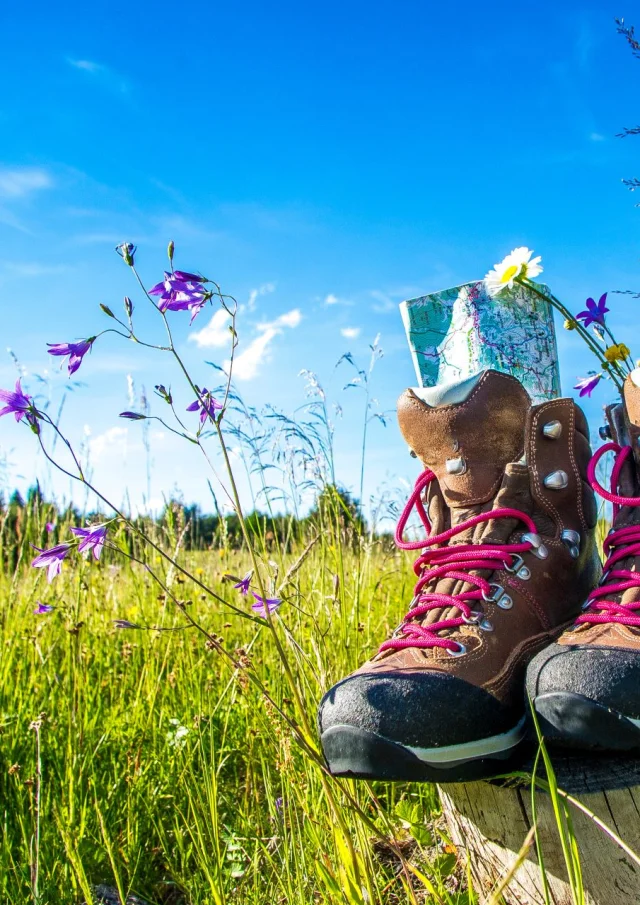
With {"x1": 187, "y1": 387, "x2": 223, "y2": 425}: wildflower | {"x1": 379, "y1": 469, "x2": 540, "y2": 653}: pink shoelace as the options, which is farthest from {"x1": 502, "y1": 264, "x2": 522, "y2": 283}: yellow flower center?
{"x1": 187, "y1": 387, "x2": 223, "y2": 425}: wildflower

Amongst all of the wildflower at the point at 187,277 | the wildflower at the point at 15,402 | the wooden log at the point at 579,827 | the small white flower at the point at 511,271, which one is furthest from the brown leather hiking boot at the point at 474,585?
the wildflower at the point at 15,402

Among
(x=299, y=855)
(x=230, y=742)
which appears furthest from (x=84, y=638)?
(x=299, y=855)

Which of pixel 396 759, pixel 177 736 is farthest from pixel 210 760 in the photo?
pixel 396 759

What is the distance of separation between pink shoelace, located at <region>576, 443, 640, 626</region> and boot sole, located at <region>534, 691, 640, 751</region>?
21 centimetres

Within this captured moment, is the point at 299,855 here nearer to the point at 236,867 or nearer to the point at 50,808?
the point at 236,867

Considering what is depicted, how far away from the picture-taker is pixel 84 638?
3.16m

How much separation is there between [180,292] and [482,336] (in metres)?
0.79

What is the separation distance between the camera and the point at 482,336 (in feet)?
5.95

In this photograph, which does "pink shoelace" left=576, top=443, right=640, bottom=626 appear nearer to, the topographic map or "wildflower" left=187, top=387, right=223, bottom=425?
the topographic map

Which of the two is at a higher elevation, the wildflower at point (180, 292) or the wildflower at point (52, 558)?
the wildflower at point (180, 292)

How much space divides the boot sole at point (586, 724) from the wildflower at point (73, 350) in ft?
3.50

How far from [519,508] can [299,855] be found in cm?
89

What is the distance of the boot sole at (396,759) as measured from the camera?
4.17ft

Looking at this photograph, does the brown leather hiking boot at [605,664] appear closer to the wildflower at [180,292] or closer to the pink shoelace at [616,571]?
the pink shoelace at [616,571]
